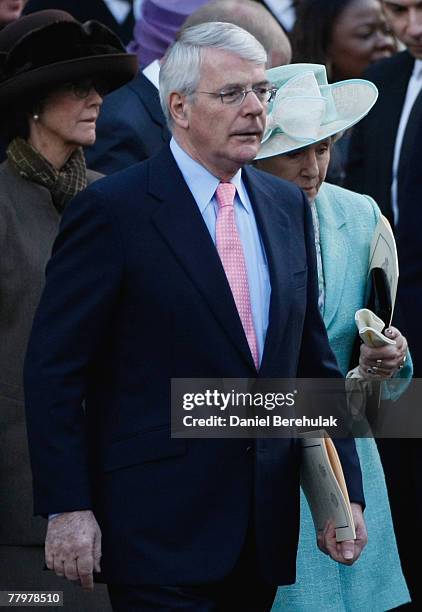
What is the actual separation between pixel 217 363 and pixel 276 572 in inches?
21.5

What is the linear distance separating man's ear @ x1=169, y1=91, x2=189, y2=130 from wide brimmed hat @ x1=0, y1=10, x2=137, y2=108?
92 centimetres

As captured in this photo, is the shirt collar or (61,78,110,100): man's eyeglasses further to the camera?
(61,78,110,100): man's eyeglasses

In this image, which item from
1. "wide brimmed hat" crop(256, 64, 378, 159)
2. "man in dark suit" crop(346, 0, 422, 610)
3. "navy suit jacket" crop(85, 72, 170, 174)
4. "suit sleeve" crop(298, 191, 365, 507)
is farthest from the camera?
"man in dark suit" crop(346, 0, 422, 610)

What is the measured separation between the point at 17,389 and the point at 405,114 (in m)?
2.30

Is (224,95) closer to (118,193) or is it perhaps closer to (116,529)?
(118,193)

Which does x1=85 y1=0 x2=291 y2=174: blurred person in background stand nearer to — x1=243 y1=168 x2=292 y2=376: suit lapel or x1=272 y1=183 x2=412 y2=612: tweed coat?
x1=272 y1=183 x2=412 y2=612: tweed coat

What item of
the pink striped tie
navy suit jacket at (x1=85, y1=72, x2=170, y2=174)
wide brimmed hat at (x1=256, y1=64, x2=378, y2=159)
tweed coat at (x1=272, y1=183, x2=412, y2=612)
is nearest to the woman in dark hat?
navy suit jacket at (x1=85, y1=72, x2=170, y2=174)

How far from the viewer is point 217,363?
11.3 feet

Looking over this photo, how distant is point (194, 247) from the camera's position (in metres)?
3.50

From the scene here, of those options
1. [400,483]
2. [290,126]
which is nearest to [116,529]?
[290,126]

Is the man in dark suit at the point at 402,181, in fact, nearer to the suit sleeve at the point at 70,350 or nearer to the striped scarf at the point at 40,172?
the striped scarf at the point at 40,172

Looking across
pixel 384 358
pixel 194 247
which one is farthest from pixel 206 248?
pixel 384 358

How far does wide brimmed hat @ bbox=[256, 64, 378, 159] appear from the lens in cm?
438

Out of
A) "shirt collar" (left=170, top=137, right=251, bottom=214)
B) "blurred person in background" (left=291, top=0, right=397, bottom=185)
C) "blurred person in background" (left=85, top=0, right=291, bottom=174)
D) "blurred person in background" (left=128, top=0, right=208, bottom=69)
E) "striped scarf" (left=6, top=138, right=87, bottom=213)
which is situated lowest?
"shirt collar" (left=170, top=137, right=251, bottom=214)
